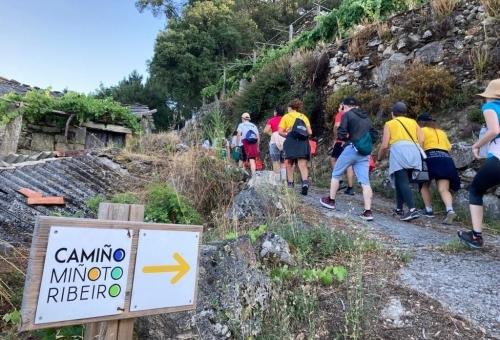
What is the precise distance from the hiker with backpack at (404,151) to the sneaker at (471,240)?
1479 millimetres

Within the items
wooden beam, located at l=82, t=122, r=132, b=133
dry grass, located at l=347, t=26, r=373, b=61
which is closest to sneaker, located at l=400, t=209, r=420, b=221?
dry grass, located at l=347, t=26, r=373, b=61

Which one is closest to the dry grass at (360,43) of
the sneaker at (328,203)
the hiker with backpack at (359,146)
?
the hiker with backpack at (359,146)

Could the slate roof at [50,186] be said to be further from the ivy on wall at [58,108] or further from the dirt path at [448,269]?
the ivy on wall at [58,108]

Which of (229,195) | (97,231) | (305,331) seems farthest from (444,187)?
(97,231)

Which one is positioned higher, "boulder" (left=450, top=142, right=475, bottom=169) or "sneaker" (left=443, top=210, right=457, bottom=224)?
"boulder" (left=450, top=142, right=475, bottom=169)

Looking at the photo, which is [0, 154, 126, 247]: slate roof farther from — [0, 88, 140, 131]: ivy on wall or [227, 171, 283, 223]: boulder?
[0, 88, 140, 131]: ivy on wall

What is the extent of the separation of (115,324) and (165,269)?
0.27 m

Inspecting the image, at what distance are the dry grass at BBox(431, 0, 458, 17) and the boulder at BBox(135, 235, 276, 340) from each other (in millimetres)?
8818

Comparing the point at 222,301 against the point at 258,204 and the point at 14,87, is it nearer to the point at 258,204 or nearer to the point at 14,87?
the point at 258,204

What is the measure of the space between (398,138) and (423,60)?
4571mm

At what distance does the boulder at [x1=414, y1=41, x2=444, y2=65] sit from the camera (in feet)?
28.7

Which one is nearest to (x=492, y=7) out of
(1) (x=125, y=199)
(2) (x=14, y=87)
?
(1) (x=125, y=199)

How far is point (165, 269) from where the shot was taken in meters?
1.58

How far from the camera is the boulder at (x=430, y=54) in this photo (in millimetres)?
8758
